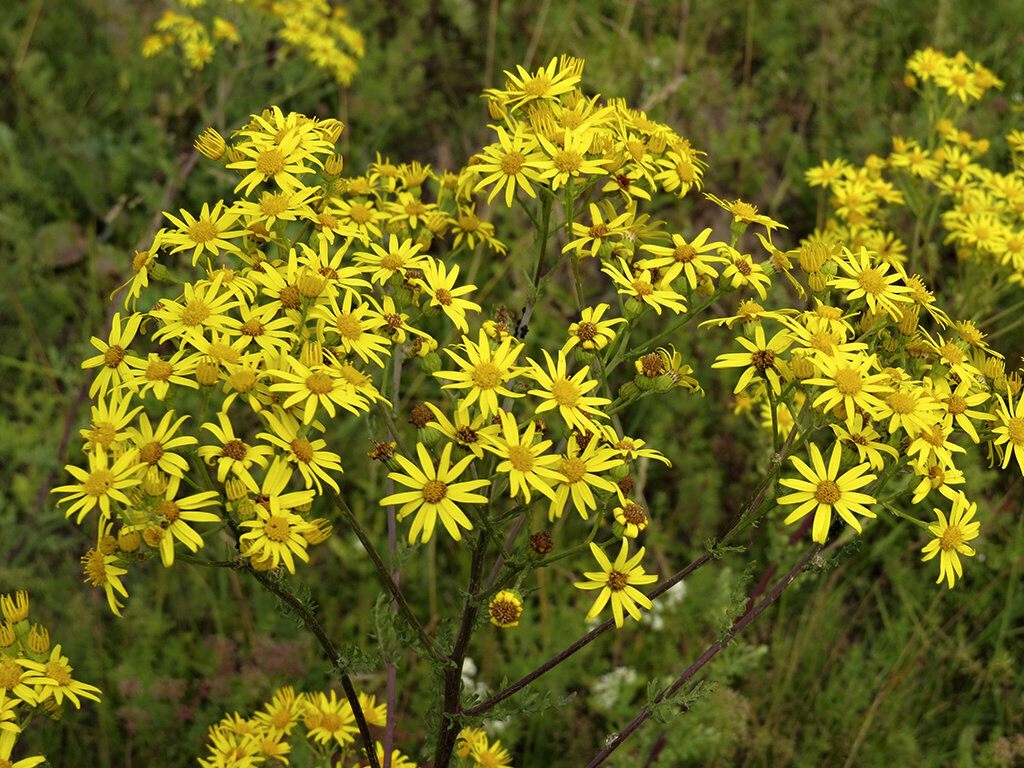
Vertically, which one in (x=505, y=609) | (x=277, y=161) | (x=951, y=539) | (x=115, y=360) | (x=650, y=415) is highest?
(x=277, y=161)

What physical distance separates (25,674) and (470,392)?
128cm

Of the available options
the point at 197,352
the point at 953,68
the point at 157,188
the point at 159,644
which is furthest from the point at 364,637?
the point at 953,68

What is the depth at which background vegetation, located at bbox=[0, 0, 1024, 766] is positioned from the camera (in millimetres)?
3682

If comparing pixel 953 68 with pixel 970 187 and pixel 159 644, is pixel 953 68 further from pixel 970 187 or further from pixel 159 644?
pixel 159 644

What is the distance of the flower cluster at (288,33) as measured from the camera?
5.54 metres

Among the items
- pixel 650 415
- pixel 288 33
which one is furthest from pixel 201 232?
pixel 288 33

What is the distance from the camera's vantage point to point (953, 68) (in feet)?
14.5

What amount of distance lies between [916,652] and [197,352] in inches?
138

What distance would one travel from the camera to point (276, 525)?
185cm

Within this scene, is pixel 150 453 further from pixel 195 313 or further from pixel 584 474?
pixel 584 474

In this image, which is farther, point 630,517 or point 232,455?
point 630,517

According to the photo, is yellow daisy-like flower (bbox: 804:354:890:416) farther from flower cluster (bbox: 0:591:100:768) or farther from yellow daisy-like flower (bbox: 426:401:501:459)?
flower cluster (bbox: 0:591:100:768)

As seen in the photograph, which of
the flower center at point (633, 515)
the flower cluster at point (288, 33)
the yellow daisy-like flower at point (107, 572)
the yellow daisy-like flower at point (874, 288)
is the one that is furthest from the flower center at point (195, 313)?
the flower cluster at point (288, 33)

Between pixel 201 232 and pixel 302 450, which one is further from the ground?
pixel 201 232
